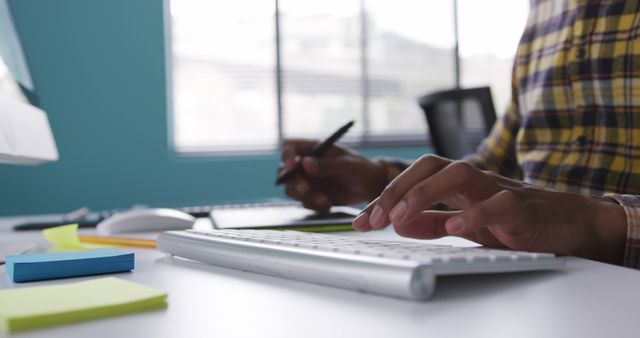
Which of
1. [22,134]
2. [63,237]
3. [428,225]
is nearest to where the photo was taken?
[428,225]

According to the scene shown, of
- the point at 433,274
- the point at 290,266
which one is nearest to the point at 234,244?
the point at 290,266

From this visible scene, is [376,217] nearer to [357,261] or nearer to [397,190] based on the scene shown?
[397,190]

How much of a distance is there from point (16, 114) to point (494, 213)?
2.12 feet

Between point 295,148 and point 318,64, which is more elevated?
A: point 318,64

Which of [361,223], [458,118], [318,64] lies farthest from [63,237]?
[318,64]

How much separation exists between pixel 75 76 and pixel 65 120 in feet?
0.71

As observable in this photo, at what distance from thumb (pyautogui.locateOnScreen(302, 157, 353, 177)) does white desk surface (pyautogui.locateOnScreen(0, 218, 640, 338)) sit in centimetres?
62

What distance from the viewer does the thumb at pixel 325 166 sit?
111cm

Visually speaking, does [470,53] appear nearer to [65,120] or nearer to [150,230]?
[65,120]

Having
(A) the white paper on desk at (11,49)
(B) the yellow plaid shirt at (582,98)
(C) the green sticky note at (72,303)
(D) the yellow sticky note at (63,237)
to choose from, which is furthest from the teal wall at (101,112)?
(C) the green sticky note at (72,303)

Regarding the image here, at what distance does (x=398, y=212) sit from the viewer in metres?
0.52

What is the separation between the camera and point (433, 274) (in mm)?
384

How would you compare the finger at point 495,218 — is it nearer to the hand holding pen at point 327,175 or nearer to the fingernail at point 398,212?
the fingernail at point 398,212

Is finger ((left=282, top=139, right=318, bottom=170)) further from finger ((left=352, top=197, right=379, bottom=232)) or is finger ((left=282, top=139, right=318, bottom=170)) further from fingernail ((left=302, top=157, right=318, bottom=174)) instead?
finger ((left=352, top=197, right=379, bottom=232))
